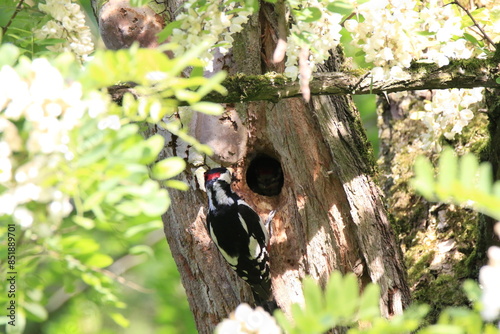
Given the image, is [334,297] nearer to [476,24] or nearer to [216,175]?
[476,24]

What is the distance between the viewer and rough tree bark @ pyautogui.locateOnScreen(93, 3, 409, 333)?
126 inches

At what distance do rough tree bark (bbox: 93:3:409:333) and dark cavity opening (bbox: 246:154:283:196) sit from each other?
1.50 ft

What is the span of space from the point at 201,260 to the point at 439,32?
1.62 meters

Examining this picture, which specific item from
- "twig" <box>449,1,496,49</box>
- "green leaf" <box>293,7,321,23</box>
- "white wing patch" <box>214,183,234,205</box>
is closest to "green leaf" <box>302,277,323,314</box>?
"green leaf" <box>293,7,321,23</box>

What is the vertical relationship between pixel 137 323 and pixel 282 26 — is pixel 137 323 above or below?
below

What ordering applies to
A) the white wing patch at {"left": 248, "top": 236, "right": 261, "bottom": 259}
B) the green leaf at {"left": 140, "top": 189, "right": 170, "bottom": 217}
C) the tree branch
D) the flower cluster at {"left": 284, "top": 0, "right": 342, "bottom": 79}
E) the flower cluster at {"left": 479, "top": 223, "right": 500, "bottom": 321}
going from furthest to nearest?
the white wing patch at {"left": 248, "top": 236, "right": 261, "bottom": 259}, the tree branch, the flower cluster at {"left": 284, "top": 0, "right": 342, "bottom": 79}, the green leaf at {"left": 140, "top": 189, "right": 170, "bottom": 217}, the flower cluster at {"left": 479, "top": 223, "right": 500, "bottom": 321}

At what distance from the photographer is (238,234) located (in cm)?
377

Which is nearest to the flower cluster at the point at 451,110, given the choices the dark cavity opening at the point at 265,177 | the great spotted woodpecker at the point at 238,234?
the dark cavity opening at the point at 265,177

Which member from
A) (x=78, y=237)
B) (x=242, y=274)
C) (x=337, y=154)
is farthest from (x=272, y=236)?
(x=78, y=237)

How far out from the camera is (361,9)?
2.51 m

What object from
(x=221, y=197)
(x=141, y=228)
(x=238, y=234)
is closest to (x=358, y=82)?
(x=221, y=197)

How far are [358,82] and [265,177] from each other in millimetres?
1228

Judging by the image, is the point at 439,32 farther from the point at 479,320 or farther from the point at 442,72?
the point at 479,320

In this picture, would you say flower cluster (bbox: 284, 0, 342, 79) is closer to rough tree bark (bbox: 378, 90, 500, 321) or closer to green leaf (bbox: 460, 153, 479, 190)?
rough tree bark (bbox: 378, 90, 500, 321)
